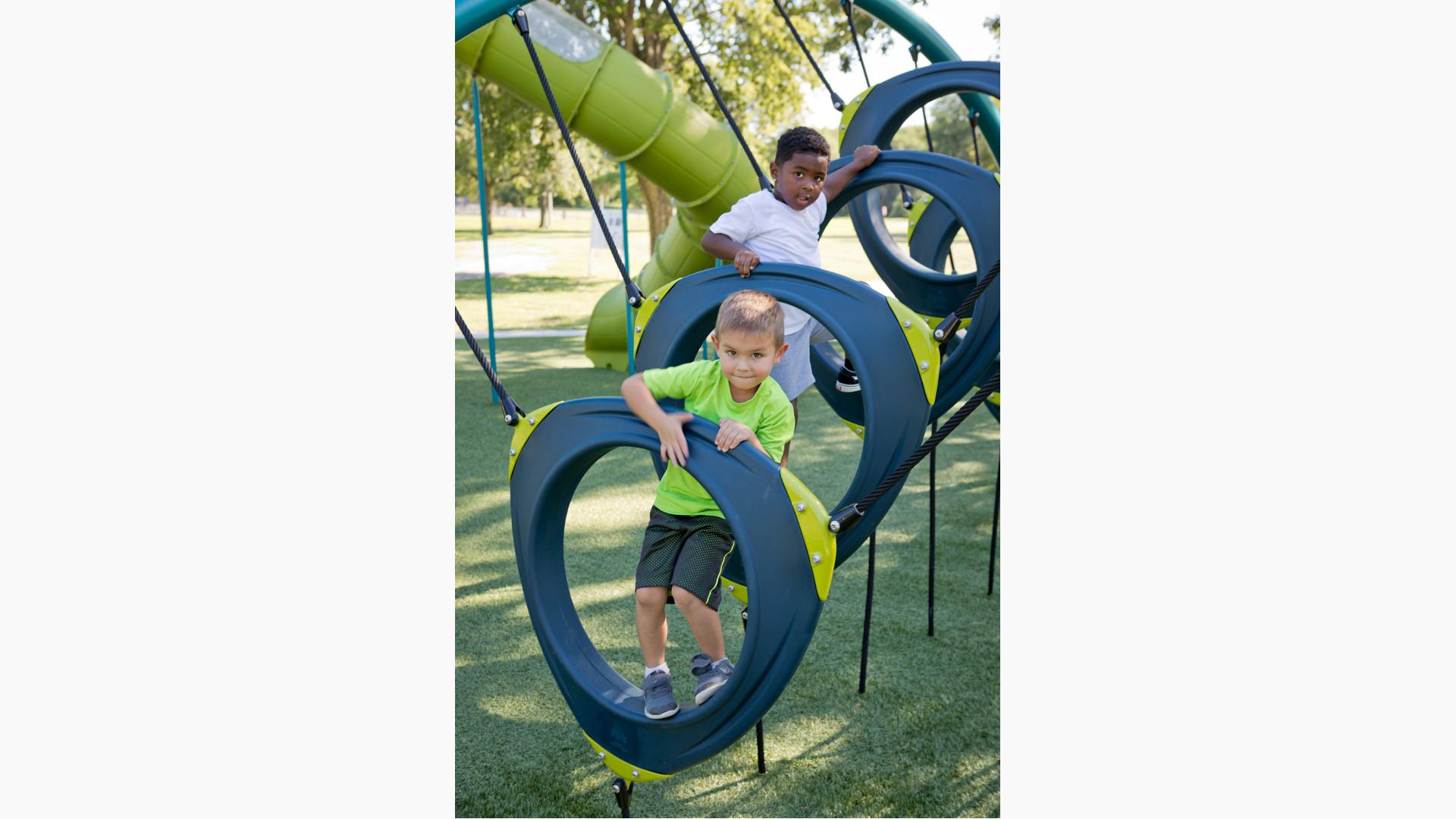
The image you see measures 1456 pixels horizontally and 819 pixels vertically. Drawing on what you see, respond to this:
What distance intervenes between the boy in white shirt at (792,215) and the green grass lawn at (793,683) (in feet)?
3.18

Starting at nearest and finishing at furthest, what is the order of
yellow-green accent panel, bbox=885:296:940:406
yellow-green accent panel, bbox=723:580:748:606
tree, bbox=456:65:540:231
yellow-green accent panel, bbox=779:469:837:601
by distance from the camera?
yellow-green accent panel, bbox=779:469:837:601 < yellow-green accent panel, bbox=885:296:940:406 < yellow-green accent panel, bbox=723:580:748:606 < tree, bbox=456:65:540:231

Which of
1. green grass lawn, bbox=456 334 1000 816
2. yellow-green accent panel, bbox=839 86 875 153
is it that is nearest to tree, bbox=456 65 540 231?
green grass lawn, bbox=456 334 1000 816

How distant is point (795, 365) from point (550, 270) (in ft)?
67.1

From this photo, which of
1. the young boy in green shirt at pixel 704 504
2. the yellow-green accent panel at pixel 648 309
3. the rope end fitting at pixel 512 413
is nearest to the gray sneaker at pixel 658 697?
the young boy in green shirt at pixel 704 504

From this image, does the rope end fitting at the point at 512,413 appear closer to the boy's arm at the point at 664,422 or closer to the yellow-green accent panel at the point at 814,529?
the boy's arm at the point at 664,422

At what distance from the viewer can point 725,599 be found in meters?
5.18

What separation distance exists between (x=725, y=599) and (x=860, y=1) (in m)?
3.03

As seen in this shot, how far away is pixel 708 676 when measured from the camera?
251cm

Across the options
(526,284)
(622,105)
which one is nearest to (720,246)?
(622,105)

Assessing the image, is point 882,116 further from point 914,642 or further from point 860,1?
point 914,642

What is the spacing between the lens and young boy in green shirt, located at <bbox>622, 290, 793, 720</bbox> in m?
2.46

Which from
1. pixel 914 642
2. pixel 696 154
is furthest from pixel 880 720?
pixel 696 154

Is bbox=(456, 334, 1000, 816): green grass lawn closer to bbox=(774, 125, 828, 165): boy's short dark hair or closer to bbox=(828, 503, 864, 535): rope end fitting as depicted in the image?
bbox=(828, 503, 864, 535): rope end fitting

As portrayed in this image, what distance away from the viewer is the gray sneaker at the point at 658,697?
2.41 m
